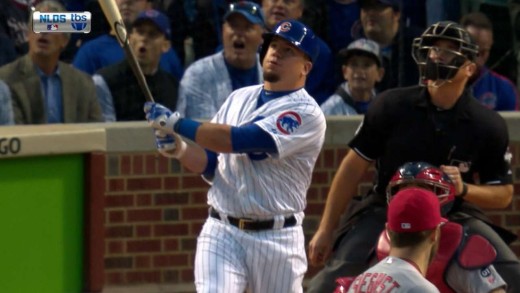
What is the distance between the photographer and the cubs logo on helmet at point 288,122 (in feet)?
20.7

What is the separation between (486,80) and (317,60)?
1.18 metres

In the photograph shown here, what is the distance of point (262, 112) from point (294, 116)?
6.0 inches

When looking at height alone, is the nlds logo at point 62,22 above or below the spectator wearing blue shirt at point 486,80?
above

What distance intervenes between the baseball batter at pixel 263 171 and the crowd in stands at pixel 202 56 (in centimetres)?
225

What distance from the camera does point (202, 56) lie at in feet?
30.5

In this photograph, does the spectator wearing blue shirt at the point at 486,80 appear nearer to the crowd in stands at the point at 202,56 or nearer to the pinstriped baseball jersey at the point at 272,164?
the crowd in stands at the point at 202,56

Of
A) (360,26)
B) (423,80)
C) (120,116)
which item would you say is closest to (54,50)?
(120,116)

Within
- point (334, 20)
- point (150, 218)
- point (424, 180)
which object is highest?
point (334, 20)

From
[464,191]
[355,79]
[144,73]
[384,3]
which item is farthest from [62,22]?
[384,3]

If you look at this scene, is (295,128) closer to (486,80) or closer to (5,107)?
(5,107)

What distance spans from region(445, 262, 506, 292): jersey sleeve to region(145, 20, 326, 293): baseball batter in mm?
898

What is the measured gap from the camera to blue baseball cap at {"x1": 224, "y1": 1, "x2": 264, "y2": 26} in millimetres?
8891

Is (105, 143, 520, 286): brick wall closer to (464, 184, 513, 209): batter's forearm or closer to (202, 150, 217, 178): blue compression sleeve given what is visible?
(202, 150, 217, 178): blue compression sleeve

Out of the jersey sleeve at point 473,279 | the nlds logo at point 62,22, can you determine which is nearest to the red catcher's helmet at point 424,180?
the jersey sleeve at point 473,279
